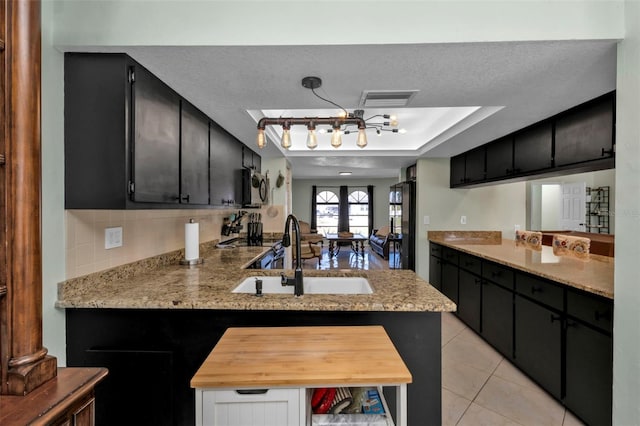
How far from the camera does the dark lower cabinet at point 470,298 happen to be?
2.97m

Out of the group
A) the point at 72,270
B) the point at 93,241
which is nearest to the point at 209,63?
the point at 93,241

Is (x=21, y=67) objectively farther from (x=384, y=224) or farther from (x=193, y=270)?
(x=384, y=224)

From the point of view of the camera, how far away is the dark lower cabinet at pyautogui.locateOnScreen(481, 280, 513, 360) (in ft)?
8.14

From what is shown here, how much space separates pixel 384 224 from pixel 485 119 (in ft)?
25.5

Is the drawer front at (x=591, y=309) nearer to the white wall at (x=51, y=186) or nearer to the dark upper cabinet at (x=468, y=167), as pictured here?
the dark upper cabinet at (x=468, y=167)

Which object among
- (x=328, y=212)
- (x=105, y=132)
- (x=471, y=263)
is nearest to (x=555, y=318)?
(x=471, y=263)

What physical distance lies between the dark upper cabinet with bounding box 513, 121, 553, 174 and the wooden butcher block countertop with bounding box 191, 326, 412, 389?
2.36 metres

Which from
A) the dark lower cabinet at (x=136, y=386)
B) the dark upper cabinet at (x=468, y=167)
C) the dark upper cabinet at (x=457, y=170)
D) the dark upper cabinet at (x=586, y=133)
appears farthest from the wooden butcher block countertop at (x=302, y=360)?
the dark upper cabinet at (x=457, y=170)

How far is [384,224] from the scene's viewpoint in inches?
399

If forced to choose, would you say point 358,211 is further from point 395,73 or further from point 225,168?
point 395,73

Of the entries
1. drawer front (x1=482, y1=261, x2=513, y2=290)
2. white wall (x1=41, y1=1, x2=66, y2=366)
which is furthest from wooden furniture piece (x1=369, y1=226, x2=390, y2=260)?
white wall (x1=41, y1=1, x2=66, y2=366)

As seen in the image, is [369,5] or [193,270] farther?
[193,270]

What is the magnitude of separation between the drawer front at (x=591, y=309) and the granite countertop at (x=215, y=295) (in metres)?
0.92

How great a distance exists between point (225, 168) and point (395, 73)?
1.70 m
